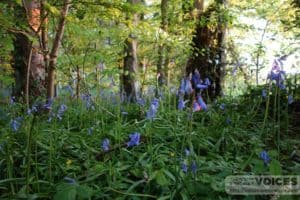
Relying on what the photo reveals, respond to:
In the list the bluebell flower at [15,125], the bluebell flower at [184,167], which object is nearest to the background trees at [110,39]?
the bluebell flower at [15,125]

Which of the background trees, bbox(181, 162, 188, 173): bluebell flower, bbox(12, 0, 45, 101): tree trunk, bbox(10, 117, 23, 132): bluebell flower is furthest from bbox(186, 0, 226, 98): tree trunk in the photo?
bbox(181, 162, 188, 173): bluebell flower

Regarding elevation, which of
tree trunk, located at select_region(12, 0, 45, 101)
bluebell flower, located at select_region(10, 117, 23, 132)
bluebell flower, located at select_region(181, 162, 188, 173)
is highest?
tree trunk, located at select_region(12, 0, 45, 101)

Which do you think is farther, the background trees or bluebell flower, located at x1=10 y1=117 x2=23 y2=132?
the background trees

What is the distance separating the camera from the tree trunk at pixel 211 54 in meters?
5.97

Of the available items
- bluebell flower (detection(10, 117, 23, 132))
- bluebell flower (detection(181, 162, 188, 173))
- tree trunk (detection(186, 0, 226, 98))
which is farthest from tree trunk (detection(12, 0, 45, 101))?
bluebell flower (detection(181, 162, 188, 173))

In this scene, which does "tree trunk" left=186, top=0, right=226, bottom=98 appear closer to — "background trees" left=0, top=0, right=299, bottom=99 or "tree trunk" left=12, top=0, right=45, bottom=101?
"background trees" left=0, top=0, right=299, bottom=99

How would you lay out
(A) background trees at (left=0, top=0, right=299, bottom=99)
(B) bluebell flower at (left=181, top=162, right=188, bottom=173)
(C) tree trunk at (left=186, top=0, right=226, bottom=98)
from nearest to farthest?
(B) bluebell flower at (left=181, top=162, right=188, bottom=173) → (A) background trees at (left=0, top=0, right=299, bottom=99) → (C) tree trunk at (left=186, top=0, right=226, bottom=98)

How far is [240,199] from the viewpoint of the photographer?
6.54ft

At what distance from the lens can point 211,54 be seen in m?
6.10

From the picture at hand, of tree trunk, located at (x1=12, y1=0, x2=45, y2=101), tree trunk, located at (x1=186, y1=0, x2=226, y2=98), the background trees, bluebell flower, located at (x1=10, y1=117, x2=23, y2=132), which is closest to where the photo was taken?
bluebell flower, located at (x1=10, y1=117, x2=23, y2=132)

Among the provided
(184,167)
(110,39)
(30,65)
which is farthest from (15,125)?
(110,39)

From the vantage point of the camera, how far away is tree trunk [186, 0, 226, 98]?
235 inches

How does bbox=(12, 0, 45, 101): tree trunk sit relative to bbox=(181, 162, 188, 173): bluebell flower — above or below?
above

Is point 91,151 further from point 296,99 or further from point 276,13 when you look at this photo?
point 276,13
